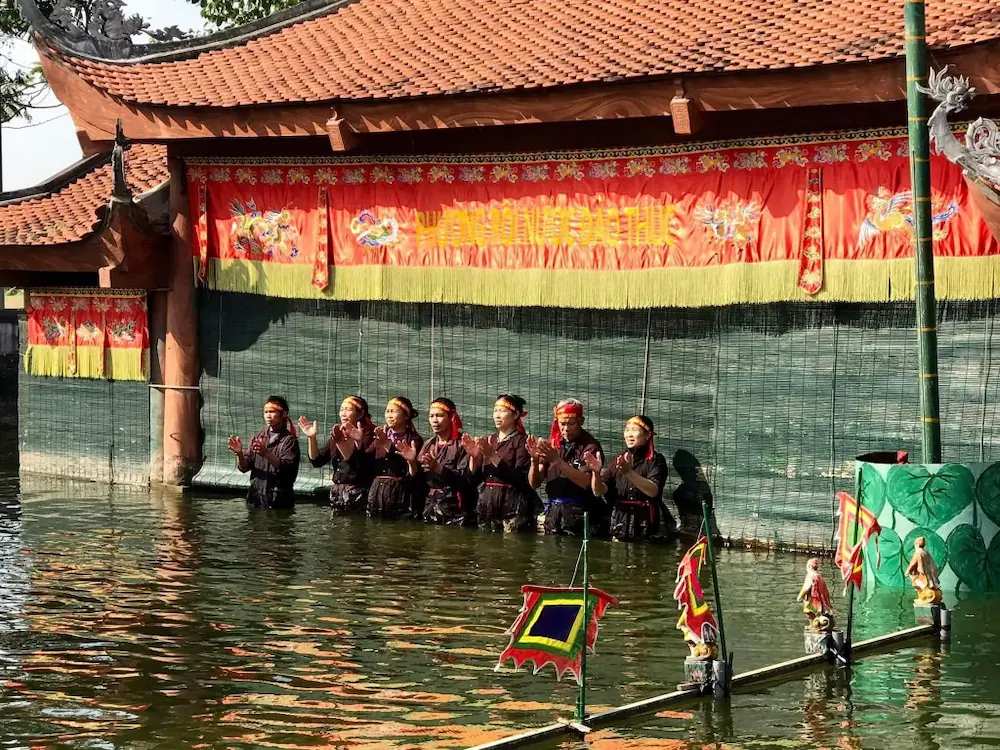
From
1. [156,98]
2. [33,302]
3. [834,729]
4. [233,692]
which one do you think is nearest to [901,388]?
[834,729]

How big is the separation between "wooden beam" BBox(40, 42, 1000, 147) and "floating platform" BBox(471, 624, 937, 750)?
454cm

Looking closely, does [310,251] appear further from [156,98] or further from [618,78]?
[618,78]

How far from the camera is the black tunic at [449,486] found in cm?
1523

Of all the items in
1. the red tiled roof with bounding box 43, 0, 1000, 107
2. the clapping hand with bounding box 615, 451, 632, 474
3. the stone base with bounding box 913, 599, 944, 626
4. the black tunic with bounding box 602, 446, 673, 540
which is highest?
the red tiled roof with bounding box 43, 0, 1000, 107

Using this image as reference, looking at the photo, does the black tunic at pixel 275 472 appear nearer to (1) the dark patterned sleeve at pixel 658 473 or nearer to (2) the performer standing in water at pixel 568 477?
(2) the performer standing in water at pixel 568 477

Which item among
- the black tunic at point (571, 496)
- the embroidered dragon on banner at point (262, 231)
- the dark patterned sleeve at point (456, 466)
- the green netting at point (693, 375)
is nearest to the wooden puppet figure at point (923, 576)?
the green netting at point (693, 375)

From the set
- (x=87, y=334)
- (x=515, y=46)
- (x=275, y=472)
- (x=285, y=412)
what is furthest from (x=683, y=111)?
(x=87, y=334)

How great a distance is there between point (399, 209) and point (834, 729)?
30.0 ft

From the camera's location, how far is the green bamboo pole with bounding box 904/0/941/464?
38.2ft

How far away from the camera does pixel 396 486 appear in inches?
618

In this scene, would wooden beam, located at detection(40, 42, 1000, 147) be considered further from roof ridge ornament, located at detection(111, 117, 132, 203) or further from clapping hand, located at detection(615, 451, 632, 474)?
clapping hand, located at detection(615, 451, 632, 474)

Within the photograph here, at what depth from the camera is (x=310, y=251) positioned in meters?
17.0

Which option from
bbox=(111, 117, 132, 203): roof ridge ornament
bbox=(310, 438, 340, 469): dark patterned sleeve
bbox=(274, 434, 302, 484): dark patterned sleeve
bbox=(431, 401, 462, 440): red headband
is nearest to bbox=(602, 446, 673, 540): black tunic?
bbox=(431, 401, 462, 440): red headband

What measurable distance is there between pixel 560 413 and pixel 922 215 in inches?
162
